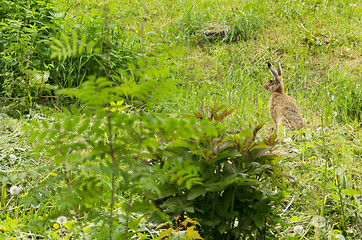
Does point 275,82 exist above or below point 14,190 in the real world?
below

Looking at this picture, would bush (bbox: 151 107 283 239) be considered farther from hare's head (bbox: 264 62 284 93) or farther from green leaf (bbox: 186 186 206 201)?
hare's head (bbox: 264 62 284 93)

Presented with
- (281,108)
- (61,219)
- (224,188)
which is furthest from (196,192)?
(281,108)

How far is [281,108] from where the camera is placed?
4.70 m

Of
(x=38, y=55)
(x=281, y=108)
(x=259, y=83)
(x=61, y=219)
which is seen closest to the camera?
(x=61, y=219)

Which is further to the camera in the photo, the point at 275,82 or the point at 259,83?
the point at 259,83

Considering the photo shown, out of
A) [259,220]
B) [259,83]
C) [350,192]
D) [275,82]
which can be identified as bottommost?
[259,83]

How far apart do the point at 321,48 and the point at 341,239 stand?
14.6 ft

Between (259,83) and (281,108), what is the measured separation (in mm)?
1175

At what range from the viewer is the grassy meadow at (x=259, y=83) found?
3004 mm

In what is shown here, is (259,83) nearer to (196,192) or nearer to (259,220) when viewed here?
(259,220)

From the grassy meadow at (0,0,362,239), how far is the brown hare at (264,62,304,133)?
0.43 feet

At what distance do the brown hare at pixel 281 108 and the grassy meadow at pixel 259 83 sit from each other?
0.13 m

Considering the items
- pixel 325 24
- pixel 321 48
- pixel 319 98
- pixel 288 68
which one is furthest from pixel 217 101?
pixel 325 24

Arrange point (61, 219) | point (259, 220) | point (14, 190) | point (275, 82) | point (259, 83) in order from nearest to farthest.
Answer: point (61, 219) → point (259, 220) → point (14, 190) → point (275, 82) → point (259, 83)
